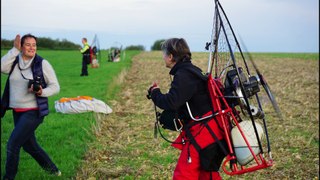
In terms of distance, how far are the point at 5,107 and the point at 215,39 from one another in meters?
3.26

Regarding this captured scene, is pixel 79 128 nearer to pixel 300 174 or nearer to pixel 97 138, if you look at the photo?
pixel 97 138

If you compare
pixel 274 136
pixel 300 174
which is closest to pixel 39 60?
pixel 300 174

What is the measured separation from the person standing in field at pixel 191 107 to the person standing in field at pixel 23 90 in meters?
2.20

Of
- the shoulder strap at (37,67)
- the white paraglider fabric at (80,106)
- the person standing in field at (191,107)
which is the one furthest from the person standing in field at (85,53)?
the person standing in field at (191,107)

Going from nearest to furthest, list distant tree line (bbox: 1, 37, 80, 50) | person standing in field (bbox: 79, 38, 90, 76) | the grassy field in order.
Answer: the grassy field < person standing in field (bbox: 79, 38, 90, 76) < distant tree line (bbox: 1, 37, 80, 50)

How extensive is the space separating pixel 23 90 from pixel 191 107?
2.72m

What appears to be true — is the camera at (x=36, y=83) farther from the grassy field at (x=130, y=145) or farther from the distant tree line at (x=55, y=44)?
the distant tree line at (x=55, y=44)

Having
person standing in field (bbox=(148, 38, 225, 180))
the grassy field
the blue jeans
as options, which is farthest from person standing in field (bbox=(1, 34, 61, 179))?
person standing in field (bbox=(148, 38, 225, 180))

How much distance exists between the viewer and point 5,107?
5875mm

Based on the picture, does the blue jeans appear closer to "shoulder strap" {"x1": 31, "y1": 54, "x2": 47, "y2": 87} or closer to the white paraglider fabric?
"shoulder strap" {"x1": 31, "y1": 54, "x2": 47, "y2": 87}

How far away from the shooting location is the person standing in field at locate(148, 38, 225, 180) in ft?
13.7

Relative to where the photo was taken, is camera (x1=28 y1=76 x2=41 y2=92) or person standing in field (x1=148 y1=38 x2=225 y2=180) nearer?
person standing in field (x1=148 y1=38 x2=225 y2=180)

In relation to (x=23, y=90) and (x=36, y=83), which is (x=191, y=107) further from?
(x=23, y=90)

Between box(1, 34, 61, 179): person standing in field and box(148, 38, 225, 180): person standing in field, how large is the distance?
7.21 feet
